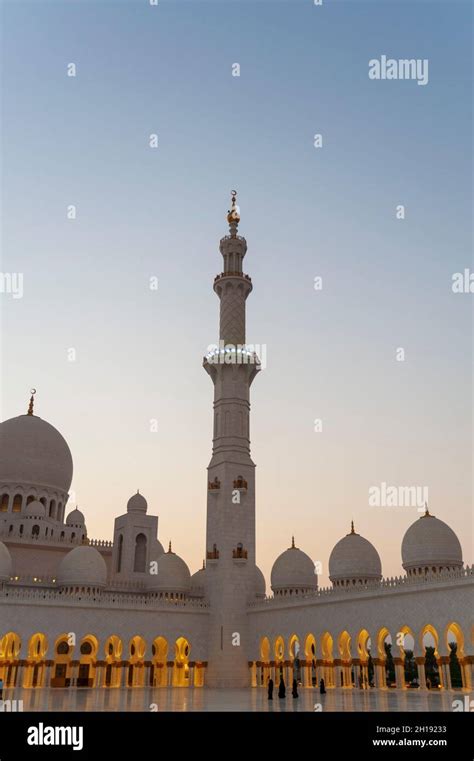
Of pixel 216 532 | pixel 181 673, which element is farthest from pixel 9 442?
pixel 181 673

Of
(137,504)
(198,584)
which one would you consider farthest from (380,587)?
(137,504)

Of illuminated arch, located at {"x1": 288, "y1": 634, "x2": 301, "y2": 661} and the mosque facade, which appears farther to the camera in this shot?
illuminated arch, located at {"x1": 288, "y1": 634, "x2": 301, "y2": 661}

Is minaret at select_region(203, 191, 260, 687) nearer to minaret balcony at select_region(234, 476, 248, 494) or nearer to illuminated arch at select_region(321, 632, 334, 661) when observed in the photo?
minaret balcony at select_region(234, 476, 248, 494)

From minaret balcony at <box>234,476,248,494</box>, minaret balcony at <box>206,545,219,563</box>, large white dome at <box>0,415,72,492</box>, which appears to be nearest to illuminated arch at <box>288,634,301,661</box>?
minaret balcony at <box>206,545,219,563</box>

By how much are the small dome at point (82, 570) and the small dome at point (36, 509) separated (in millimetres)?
5995

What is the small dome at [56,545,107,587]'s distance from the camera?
121 feet

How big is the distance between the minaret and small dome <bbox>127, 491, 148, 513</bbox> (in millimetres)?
7600

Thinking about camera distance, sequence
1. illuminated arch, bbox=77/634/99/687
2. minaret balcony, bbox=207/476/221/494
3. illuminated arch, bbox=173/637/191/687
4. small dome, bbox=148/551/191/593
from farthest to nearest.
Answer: small dome, bbox=148/551/191/593 < minaret balcony, bbox=207/476/221/494 < illuminated arch, bbox=173/637/191/687 < illuminated arch, bbox=77/634/99/687

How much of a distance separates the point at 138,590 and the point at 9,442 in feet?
42.2

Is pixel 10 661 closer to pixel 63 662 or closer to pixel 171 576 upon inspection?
pixel 63 662

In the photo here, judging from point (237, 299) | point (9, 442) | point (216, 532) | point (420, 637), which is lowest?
point (420, 637)

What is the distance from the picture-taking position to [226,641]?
37500 millimetres

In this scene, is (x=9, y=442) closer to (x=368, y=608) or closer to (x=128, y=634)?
(x=128, y=634)

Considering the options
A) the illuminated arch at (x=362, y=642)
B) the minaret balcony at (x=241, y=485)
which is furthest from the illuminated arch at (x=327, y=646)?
the minaret balcony at (x=241, y=485)
